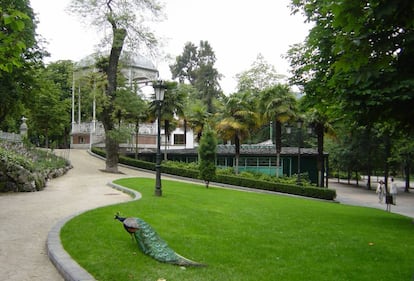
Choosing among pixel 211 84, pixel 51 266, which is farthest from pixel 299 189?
pixel 211 84

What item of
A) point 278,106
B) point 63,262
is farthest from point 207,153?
point 63,262

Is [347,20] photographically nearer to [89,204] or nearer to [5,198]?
[89,204]

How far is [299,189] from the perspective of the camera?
25.5 m

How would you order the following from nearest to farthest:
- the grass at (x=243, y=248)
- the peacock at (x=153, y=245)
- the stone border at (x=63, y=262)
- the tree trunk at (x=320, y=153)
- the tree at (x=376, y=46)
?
the tree at (x=376, y=46)
the stone border at (x=63, y=262)
the grass at (x=243, y=248)
the peacock at (x=153, y=245)
the tree trunk at (x=320, y=153)

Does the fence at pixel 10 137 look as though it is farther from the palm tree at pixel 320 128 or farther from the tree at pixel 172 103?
the palm tree at pixel 320 128

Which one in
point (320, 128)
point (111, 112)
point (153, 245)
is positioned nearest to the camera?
point (153, 245)

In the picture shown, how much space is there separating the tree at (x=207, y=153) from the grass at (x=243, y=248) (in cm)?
1157

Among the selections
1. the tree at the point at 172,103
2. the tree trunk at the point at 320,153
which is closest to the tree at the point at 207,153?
the tree trunk at the point at 320,153

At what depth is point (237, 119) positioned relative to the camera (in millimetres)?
29984

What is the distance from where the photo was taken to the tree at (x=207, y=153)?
21.9 m

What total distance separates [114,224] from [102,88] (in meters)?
25.7

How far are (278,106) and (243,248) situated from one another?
75.5ft

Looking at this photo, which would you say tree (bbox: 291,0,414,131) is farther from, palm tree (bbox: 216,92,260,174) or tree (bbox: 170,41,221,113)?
tree (bbox: 170,41,221,113)

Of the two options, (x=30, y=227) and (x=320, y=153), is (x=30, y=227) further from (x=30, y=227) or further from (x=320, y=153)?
(x=320, y=153)
